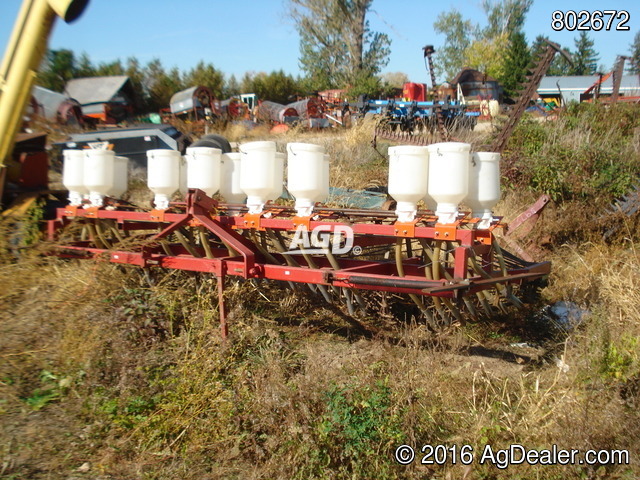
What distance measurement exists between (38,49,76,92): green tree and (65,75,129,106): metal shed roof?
6.29ft

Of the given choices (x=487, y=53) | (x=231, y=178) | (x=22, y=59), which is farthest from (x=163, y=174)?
(x=487, y=53)

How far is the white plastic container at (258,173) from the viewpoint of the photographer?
15.6 feet

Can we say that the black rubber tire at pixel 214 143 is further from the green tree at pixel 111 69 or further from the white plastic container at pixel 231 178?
the green tree at pixel 111 69

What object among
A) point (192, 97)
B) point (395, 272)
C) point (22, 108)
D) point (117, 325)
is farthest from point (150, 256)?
point (192, 97)

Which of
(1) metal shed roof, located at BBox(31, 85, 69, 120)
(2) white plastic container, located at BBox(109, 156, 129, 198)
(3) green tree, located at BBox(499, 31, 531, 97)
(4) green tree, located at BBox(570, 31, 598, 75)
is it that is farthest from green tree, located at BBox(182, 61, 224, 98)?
(4) green tree, located at BBox(570, 31, 598, 75)

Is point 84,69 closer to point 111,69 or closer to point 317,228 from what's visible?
point 111,69

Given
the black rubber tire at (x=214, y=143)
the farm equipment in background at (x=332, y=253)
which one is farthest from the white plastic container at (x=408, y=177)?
the black rubber tire at (x=214, y=143)

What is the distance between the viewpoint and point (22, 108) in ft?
17.2

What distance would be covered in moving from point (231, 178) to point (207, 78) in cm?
2485

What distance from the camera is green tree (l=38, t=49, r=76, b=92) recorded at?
23.3m

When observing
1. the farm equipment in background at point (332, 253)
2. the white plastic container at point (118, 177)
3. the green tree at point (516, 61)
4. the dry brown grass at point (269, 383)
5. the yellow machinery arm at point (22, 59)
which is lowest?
the dry brown grass at point (269, 383)

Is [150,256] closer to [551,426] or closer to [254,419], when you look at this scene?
[254,419]

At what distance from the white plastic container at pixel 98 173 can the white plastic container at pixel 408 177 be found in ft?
9.57

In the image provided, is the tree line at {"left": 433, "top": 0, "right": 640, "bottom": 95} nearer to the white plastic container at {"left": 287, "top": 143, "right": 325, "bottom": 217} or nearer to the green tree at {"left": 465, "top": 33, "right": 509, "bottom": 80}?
the green tree at {"left": 465, "top": 33, "right": 509, "bottom": 80}
